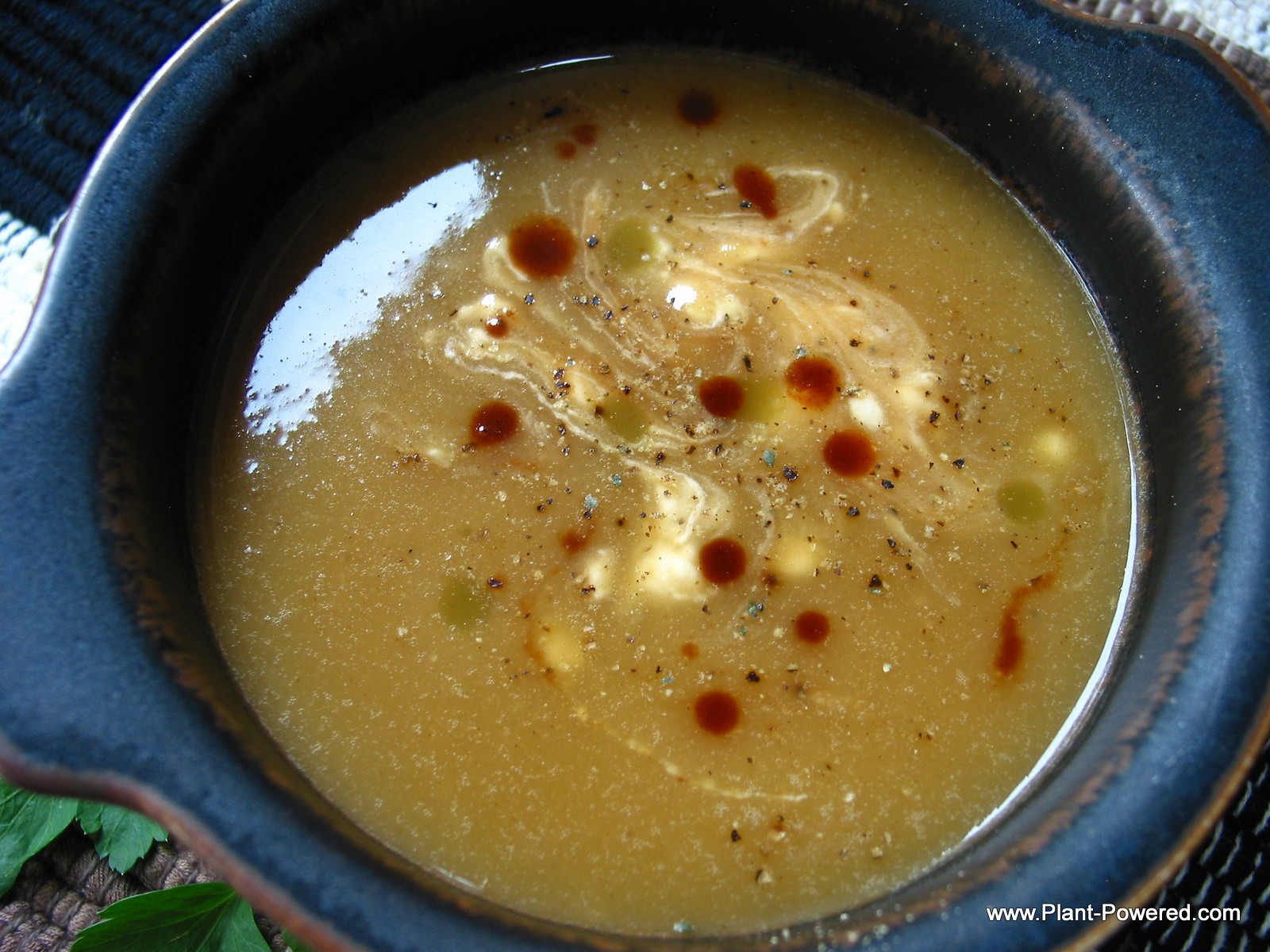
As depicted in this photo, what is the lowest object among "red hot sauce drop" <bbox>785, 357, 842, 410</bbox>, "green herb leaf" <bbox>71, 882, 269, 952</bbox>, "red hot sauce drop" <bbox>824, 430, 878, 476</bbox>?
"green herb leaf" <bbox>71, 882, 269, 952</bbox>

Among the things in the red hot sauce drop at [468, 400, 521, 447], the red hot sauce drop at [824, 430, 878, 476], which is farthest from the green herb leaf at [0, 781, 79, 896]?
the red hot sauce drop at [824, 430, 878, 476]

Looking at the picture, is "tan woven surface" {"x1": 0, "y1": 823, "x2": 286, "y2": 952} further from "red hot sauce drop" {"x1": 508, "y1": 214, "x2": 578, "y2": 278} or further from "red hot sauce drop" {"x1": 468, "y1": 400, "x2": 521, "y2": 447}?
"red hot sauce drop" {"x1": 508, "y1": 214, "x2": 578, "y2": 278}

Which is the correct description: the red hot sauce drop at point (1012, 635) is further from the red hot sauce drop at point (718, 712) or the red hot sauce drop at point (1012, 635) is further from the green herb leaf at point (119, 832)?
the green herb leaf at point (119, 832)

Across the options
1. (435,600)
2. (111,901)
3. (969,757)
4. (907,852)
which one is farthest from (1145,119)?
(111,901)

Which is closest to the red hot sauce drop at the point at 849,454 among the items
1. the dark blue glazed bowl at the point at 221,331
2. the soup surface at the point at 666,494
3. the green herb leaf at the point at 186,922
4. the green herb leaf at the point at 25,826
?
the soup surface at the point at 666,494

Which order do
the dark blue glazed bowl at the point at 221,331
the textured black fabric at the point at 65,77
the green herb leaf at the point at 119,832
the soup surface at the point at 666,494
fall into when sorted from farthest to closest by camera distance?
the textured black fabric at the point at 65,77, the green herb leaf at the point at 119,832, the soup surface at the point at 666,494, the dark blue glazed bowl at the point at 221,331
